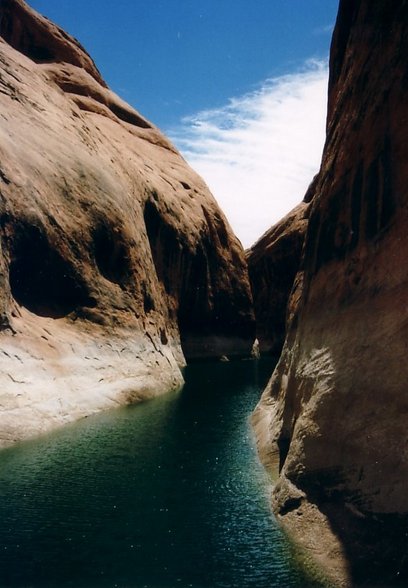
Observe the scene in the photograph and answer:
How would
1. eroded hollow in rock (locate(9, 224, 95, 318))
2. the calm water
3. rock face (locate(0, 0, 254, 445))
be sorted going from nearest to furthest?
1. the calm water
2. rock face (locate(0, 0, 254, 445))
3. eroded hollow in rock (locate(9, 224, 95, 318))

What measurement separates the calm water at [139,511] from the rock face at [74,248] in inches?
114

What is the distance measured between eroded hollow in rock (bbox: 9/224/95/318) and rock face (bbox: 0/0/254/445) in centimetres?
6

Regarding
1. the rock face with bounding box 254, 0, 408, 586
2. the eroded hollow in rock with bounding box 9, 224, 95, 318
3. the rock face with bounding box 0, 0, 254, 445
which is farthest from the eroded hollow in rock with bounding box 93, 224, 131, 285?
the rock face with bounding box 254, 0, 408, 586

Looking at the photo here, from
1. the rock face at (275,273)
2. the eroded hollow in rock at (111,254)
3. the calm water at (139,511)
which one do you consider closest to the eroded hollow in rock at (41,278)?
the eroded hollow in rock at (111,254)

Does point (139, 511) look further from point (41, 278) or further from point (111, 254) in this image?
point (111, 254)

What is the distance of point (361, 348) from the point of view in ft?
37.5

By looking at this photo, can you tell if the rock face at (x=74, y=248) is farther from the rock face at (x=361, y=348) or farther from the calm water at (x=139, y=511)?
the rock face at (x=361, y=348)

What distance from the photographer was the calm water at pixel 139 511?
958 cm

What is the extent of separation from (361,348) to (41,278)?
59.9 ft

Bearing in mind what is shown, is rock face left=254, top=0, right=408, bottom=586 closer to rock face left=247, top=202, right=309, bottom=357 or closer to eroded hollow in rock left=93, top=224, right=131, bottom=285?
eroded hollow in rock left=93, top=224, right=131, bottom=285

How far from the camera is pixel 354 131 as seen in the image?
13531mm

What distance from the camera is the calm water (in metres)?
9.58

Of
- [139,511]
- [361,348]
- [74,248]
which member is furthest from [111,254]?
[361,348]

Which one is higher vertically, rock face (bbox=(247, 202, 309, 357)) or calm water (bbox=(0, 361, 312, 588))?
rock face (bbox=(247, 202, 309, 357))
